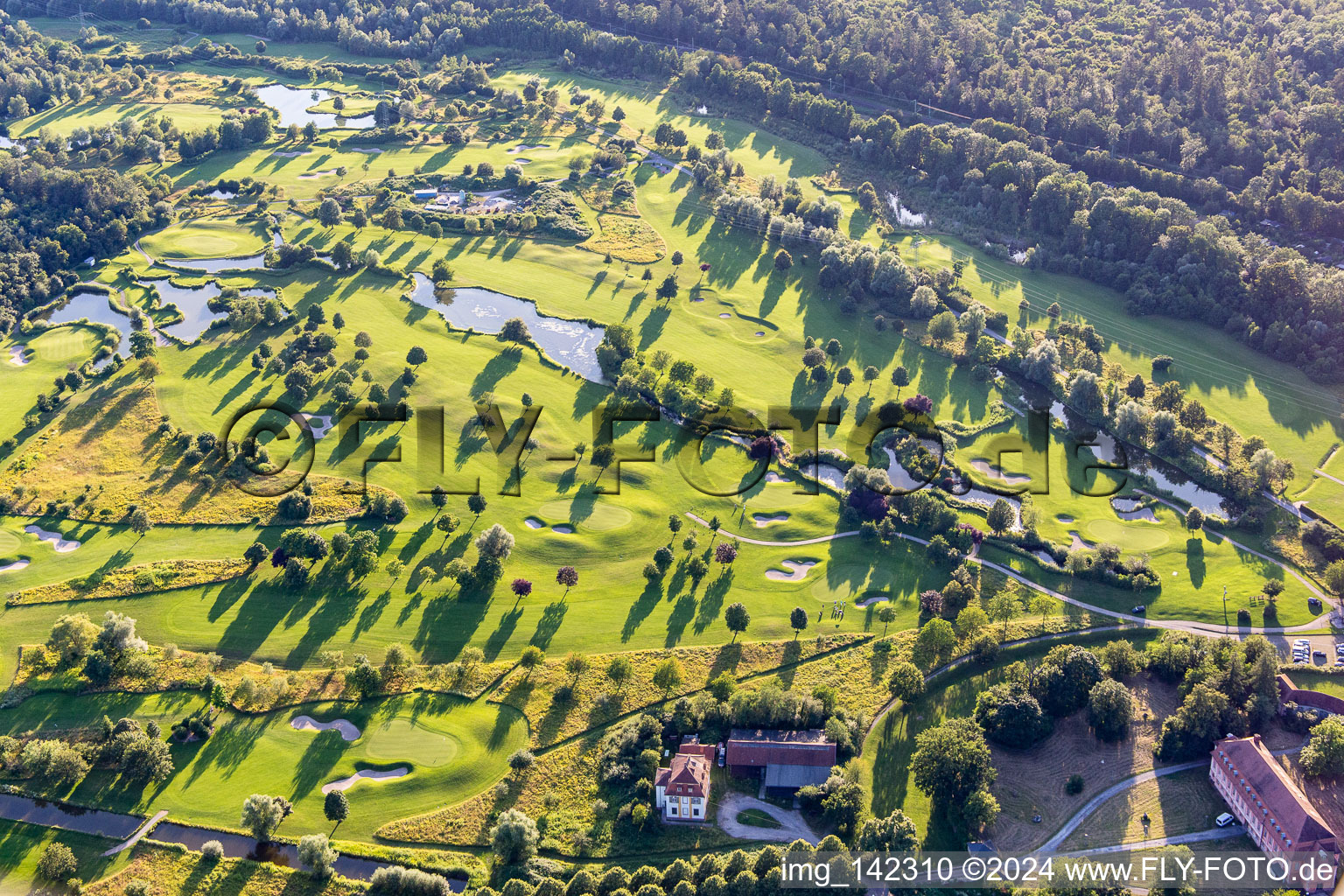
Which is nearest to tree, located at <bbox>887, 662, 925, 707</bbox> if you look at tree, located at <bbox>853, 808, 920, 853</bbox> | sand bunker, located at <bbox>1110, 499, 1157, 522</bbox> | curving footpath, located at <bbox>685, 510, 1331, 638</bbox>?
tree, located at <bbox>853, 808, 920, 853</bbox>

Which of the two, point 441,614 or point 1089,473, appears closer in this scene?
point 441,614

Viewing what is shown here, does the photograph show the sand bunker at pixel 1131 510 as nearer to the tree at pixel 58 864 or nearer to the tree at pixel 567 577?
the tree at pixel 567 577

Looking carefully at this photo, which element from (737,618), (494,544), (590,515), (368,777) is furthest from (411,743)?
(590,515)

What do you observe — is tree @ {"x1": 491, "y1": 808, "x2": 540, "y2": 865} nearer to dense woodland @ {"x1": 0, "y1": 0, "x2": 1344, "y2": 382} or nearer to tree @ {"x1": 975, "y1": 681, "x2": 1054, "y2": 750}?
tree @ {"x1": 975, "y1": 681, "x2": 1054, "y2": 750}

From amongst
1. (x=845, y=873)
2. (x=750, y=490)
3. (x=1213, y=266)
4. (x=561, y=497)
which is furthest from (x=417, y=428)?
(x=1213, y=266)

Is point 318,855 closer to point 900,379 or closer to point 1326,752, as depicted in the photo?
point 1326,752

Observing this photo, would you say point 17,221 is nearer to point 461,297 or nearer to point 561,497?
point 461,297
